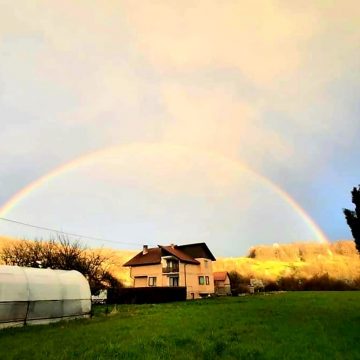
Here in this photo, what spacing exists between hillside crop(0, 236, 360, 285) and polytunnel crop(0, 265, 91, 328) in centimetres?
3454

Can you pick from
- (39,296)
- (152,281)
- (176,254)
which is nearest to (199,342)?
(39,296)

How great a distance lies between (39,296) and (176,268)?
46227 millimetres

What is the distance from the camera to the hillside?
7969cm

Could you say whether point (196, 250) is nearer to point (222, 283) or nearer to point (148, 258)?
point (148, 258)

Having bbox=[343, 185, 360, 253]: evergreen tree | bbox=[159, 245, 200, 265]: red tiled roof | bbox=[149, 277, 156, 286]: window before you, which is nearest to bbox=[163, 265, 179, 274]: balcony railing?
bbox=[159, 245, 200, 265]: red tiled roof

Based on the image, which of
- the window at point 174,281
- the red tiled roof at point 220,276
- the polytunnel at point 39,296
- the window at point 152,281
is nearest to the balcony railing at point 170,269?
the window at point 174,281

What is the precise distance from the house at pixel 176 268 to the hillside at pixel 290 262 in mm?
5842

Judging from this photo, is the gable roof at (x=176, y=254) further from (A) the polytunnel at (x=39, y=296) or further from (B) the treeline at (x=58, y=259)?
(A) the polytunnel at (x=39, y=296)

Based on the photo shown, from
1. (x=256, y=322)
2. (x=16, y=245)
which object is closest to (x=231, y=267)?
(x=16, y=245)

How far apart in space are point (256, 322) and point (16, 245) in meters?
49.9

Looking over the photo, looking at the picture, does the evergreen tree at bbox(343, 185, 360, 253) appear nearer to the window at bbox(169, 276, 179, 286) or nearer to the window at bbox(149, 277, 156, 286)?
the window at bbox(169, 276, 179, 286)

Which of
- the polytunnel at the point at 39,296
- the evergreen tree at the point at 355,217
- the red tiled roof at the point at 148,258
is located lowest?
the polytunnel at the point at 39,296

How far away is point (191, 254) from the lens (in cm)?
7625

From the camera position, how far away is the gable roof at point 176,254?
2736 inches
